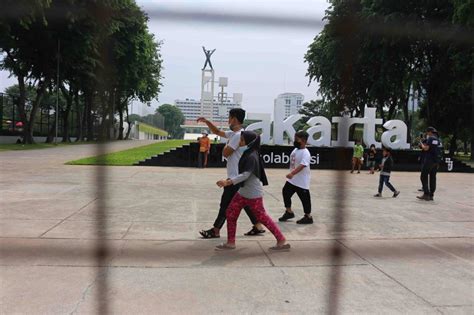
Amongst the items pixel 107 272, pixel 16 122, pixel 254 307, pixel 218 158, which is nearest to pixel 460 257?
pixel 254 307

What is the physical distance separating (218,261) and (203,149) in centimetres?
1317

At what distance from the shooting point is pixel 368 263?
4.67 meters

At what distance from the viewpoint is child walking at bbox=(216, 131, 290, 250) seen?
196 inches

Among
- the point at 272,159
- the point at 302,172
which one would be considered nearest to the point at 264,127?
the point at 272,159

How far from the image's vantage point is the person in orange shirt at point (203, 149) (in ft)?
57.9

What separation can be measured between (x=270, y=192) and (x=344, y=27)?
29.9 ft

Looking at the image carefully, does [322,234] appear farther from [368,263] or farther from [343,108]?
[343,108]

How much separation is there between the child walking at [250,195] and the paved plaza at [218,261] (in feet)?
0.75

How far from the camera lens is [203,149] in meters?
17.7

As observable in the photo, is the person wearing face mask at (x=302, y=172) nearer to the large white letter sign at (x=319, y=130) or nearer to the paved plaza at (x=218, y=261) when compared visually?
the paved plaza at (x=218, y=261)

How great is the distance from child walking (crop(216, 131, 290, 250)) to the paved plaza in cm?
23

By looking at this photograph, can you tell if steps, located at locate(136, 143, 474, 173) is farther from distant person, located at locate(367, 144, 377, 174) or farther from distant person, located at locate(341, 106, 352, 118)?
distant person, located at locate(341, 106, 352, 118)

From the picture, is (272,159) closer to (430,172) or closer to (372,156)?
(372,156)

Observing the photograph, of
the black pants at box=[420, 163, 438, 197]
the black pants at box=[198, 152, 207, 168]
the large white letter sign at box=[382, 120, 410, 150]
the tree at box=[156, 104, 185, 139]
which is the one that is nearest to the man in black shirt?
the black pants at box=[420, 163, 438, 197]
